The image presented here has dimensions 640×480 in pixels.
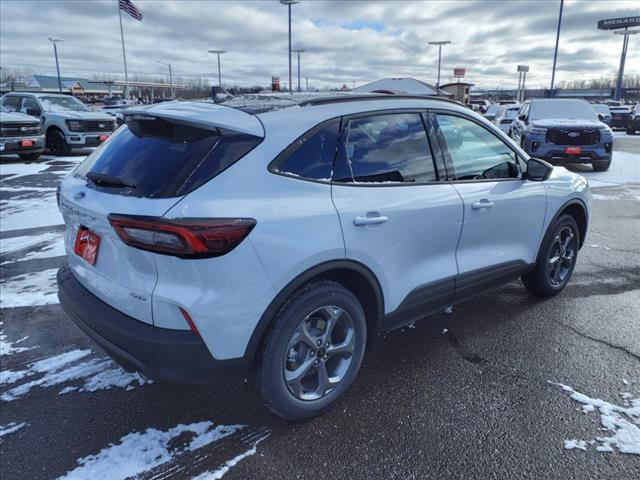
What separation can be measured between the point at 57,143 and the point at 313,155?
1507cm

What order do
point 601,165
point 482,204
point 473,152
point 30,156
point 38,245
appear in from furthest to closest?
point 30,156 < point 601,165 < point 38,245 < point 473,152 < point 482,204

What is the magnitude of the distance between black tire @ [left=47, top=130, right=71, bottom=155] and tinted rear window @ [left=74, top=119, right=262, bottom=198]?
1409cm

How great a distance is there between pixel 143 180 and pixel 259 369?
1085 mm

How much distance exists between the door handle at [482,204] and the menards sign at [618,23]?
7841 centimetres

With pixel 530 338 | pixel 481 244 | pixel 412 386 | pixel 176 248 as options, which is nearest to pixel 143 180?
pixel 176 248

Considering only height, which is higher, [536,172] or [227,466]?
[536,172]

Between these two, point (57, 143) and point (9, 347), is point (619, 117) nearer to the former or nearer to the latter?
point (57, 143)

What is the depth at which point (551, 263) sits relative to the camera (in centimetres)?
436

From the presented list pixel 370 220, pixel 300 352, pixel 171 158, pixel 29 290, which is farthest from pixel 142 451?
pixel 29 290

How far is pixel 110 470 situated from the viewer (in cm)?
241

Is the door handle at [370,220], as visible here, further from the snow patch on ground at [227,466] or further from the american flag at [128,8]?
the american flag at [128,8]

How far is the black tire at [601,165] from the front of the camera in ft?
40.8

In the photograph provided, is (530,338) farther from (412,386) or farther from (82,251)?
(82,251)

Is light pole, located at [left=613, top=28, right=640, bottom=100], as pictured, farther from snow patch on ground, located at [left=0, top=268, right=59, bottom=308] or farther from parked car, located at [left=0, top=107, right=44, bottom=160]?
snow patch on ground, located at [left=0, top=268, right=59, bottom=308]
